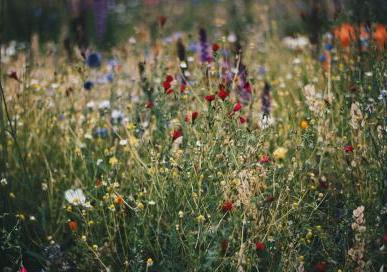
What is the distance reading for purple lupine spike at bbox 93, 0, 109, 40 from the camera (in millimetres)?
4848

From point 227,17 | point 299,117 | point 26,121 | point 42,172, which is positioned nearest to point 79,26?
point 26,121

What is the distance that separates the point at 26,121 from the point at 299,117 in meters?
1.51

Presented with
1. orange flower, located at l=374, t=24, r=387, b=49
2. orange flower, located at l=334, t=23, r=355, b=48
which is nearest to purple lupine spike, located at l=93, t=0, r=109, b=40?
orange flower, located at l=334, t=23, r=355, b=48

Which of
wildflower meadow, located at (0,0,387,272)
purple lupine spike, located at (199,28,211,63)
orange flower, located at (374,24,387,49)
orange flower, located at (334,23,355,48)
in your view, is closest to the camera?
wildflower meadow, located at (0,0,387,272)

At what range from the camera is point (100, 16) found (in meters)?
5.05

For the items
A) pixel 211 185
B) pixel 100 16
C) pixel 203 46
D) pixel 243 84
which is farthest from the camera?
pixel 100 16

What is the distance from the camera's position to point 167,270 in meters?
2.06

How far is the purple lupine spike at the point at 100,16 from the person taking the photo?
4848mm

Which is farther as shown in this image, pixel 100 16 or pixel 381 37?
pixel 100 16

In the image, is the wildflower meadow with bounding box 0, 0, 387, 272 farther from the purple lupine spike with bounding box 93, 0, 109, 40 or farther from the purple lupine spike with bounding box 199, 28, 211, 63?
the purple lupine spike with bounding box 93, 0, 109, 40

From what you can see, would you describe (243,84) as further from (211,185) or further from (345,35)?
(345,35)

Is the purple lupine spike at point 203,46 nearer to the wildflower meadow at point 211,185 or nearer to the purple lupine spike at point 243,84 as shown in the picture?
the wildflower meadow at point 211,185

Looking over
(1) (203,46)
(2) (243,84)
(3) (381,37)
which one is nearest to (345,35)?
(3) (381,37)

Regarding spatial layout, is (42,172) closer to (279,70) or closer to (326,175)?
(326,175)
